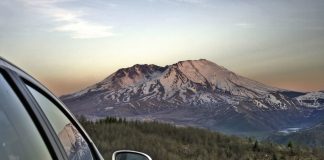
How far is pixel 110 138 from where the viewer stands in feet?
76.3

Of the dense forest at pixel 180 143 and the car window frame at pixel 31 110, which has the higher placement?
the car window frame at pixel 31 110

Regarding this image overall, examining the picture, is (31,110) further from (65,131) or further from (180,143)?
(180,143)

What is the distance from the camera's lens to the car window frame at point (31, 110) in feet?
7.30

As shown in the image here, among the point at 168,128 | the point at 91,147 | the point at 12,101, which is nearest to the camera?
the point at 12,101

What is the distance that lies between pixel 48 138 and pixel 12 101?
0.72ft

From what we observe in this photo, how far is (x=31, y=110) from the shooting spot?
2295mm

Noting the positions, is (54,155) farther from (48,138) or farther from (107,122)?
(107,122)

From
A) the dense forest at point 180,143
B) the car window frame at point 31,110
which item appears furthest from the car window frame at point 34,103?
the dense forest at point 180,143

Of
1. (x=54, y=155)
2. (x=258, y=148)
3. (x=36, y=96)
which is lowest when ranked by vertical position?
(x=258, y=148)

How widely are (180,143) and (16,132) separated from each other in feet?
80.8

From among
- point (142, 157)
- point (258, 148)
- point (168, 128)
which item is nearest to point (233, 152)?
point (258, 148)

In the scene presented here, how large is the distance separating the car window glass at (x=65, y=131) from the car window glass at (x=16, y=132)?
210 mm

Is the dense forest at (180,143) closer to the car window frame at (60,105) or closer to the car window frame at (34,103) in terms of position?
the car window frame at (60,105)

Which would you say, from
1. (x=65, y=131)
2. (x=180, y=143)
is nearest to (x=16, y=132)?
(x=65, y=131)
